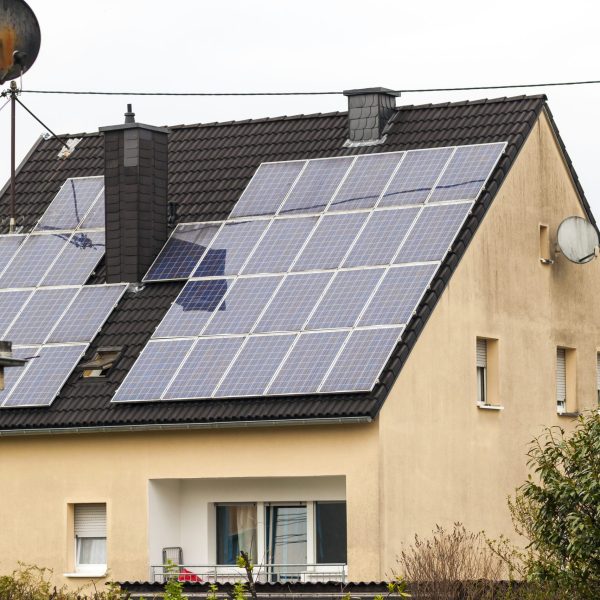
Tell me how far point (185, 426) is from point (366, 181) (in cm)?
561

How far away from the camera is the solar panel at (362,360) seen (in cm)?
2691

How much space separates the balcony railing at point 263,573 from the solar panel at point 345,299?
362cm

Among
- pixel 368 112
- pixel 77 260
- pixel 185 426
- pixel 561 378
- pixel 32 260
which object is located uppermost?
pixel 368 112

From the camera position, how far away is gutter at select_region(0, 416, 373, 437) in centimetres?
2691

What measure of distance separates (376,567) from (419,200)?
6.34 m

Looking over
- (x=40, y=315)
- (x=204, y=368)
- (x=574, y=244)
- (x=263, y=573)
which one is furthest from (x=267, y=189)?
(x=263, y=573)

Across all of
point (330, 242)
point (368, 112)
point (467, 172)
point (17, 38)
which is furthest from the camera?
point (368, 112)

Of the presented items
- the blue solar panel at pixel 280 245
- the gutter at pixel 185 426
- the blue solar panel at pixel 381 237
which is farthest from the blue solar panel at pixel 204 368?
the blue solar panel at pixel 381 237

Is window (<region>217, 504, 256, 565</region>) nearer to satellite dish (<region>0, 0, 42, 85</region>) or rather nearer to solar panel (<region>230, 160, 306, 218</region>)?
solar panel (<region>230, 160, 306, 218</region>)

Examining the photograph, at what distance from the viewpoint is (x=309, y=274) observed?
29.4 metres

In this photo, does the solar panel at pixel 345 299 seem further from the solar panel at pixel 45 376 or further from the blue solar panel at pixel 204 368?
the solar panel at pixel 45 376

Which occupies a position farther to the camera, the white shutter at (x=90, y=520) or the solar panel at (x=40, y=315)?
the solar panel at (x=40, y=315)

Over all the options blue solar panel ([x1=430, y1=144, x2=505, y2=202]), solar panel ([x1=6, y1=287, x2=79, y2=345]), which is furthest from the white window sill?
blue solar panel ([x1=430, y1=144, x2=505, y2=202])

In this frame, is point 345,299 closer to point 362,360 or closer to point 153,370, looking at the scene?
point 362,360
